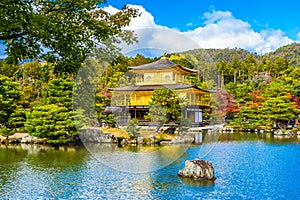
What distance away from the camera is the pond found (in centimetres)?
723

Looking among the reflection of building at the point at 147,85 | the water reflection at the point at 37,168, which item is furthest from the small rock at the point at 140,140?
the water reflection at the point at 37,168

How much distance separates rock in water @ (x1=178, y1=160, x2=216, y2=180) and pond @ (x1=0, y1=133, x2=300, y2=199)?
244 mm

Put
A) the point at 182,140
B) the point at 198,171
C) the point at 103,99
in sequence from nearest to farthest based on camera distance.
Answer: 1. the point at 198,171
2. the point at 182,140
3. the point at 103,99

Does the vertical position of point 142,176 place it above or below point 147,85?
below

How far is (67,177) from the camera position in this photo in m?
8.79

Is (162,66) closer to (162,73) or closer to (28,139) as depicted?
(162,73)

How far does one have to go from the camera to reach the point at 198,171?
835cm

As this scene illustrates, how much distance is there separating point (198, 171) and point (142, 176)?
1.59 m

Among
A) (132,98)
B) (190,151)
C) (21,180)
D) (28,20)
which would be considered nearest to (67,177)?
(21,180)

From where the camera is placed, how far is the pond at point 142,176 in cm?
723

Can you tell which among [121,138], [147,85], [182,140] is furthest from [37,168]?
[147,85]

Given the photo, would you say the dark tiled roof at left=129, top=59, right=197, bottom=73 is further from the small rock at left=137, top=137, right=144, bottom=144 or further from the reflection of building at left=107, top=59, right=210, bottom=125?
the small rock at left=137, top=137, right=144, bottom=144

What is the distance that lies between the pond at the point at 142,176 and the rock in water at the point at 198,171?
244 mm

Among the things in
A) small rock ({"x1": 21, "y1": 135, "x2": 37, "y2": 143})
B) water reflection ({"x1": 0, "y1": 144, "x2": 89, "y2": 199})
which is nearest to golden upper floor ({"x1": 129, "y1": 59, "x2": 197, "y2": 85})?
small rock ({"x1": 21, "y1": 135, "x2": 37, "y2": 143})
